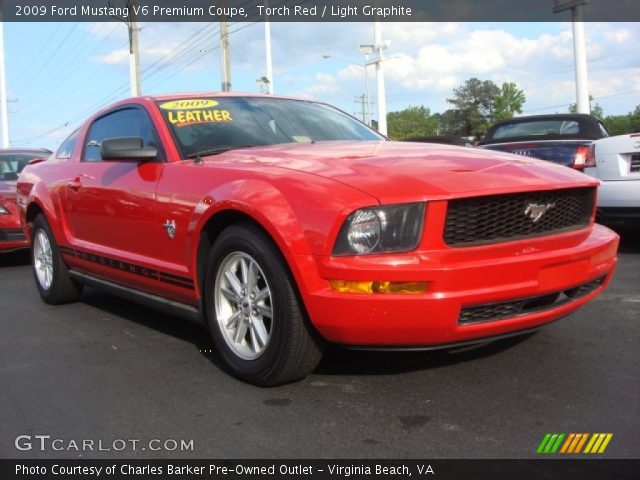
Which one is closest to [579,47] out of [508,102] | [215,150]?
[215,150]

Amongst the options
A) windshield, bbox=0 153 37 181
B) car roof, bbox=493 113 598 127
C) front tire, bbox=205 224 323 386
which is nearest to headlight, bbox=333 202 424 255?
front tire, bbox=205 224 323 386

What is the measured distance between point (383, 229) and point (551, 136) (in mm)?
6502

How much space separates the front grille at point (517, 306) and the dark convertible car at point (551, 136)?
4.38m

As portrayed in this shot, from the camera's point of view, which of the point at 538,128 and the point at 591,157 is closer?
the point at 591,157

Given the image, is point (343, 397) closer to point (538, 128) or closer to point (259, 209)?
point (259, 209)

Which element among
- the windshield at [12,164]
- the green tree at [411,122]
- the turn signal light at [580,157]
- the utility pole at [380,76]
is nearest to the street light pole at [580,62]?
the utility pole at [380,76]

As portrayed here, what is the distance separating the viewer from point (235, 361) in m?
3.34

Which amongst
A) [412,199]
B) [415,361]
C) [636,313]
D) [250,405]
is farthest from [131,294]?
[636,313]

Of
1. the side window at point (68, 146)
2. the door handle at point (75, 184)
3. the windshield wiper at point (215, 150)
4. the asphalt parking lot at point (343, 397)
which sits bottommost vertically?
the asphalt parking lot at point (343, 397)

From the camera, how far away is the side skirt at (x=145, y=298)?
372cm

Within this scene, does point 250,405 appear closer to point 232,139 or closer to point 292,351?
point 292,351

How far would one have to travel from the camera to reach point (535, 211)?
10.1 feet

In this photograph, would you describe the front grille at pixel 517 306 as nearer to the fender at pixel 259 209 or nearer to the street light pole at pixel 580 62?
the fender at pixel 259 209

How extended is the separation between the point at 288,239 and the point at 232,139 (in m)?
1.39
